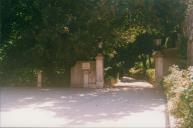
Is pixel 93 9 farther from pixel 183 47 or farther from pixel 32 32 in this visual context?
pixel 183 47

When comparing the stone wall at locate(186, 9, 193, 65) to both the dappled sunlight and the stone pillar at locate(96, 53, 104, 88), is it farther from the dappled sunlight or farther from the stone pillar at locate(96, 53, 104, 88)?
the stone pillar at locate(96, 53, 104, 88)

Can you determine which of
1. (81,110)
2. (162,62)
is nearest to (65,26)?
(162,62)

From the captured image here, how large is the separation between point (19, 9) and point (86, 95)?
23.6 ft

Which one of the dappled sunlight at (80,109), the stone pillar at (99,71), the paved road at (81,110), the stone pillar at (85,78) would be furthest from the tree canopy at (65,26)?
the paved road at (81,110)

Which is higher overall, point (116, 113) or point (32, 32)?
point (32, 32)

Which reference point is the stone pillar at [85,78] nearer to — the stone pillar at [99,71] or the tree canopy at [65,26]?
the stone pillar at [99,71]

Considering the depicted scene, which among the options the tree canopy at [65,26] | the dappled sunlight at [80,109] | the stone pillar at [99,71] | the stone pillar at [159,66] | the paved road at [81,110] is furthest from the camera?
the stone pillar at [159,66]

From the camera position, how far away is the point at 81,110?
1455 cm

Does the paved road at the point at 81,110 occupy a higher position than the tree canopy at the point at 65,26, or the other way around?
the tree canopy at the point at 65,26

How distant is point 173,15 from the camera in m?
23.0

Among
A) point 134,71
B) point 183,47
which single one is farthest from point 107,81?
point 134,71

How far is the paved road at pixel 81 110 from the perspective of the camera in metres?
11.9

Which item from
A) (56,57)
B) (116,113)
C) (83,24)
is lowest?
(116,113)

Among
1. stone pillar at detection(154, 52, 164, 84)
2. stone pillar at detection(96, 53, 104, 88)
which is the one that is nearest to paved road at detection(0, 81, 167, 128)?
stone pillar at detection(96, 53, 104, 88)
